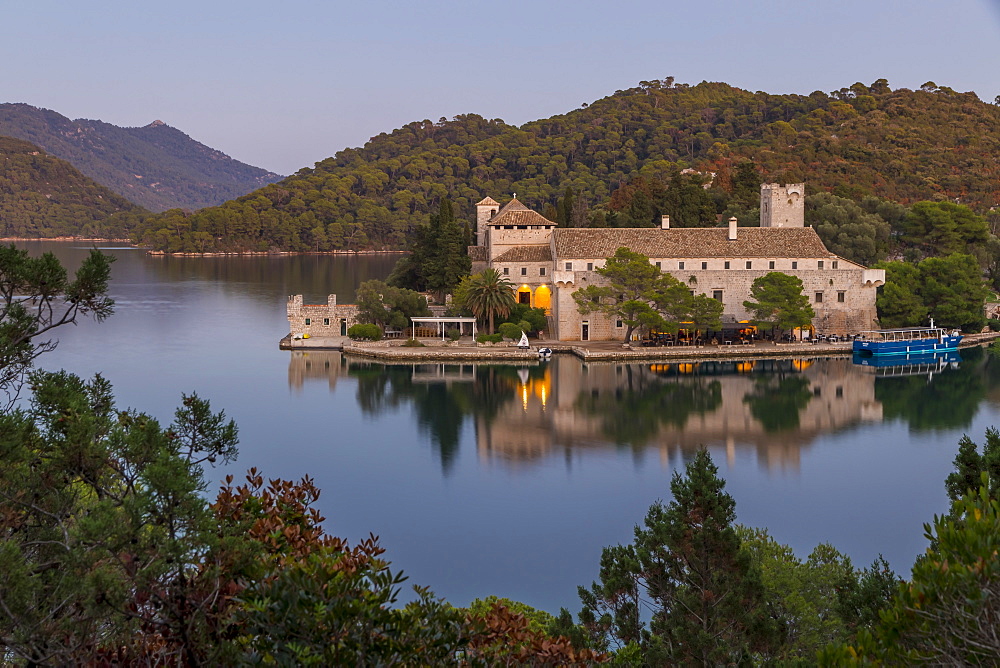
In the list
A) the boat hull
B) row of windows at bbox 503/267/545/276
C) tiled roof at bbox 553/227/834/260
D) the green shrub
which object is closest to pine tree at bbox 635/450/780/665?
the green shrub

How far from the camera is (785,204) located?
128 feet

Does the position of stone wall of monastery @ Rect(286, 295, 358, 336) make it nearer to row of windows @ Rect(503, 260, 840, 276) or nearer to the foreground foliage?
row of windows @ Rect(503, 260, 840, 276)

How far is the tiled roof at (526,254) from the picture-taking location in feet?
115

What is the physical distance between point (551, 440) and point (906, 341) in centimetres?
1639

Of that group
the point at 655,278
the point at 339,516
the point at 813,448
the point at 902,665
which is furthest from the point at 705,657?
the point at 655,278

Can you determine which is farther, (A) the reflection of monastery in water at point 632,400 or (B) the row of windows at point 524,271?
(B) the row of windows at point 524,271

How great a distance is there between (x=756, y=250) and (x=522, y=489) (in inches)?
739

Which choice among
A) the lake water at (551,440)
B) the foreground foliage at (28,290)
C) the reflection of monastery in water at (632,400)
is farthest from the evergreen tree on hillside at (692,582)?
the reflection of monastery in water at (632,400)

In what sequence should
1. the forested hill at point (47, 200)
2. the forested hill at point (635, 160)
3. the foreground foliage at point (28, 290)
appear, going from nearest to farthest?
the foreground foliage at point (28, 290)
the forested hill at point (635, 160)
the forested hill at point (47, 200)

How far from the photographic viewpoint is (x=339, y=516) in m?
16.9

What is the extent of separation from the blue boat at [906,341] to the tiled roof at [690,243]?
3.24m

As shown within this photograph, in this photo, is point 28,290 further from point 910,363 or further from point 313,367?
point 910,363

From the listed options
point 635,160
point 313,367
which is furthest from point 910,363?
point 635,160

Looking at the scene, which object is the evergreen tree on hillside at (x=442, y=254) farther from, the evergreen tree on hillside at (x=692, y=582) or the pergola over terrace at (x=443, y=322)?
the evergreen tree on hillside at (x=692, y=582)
